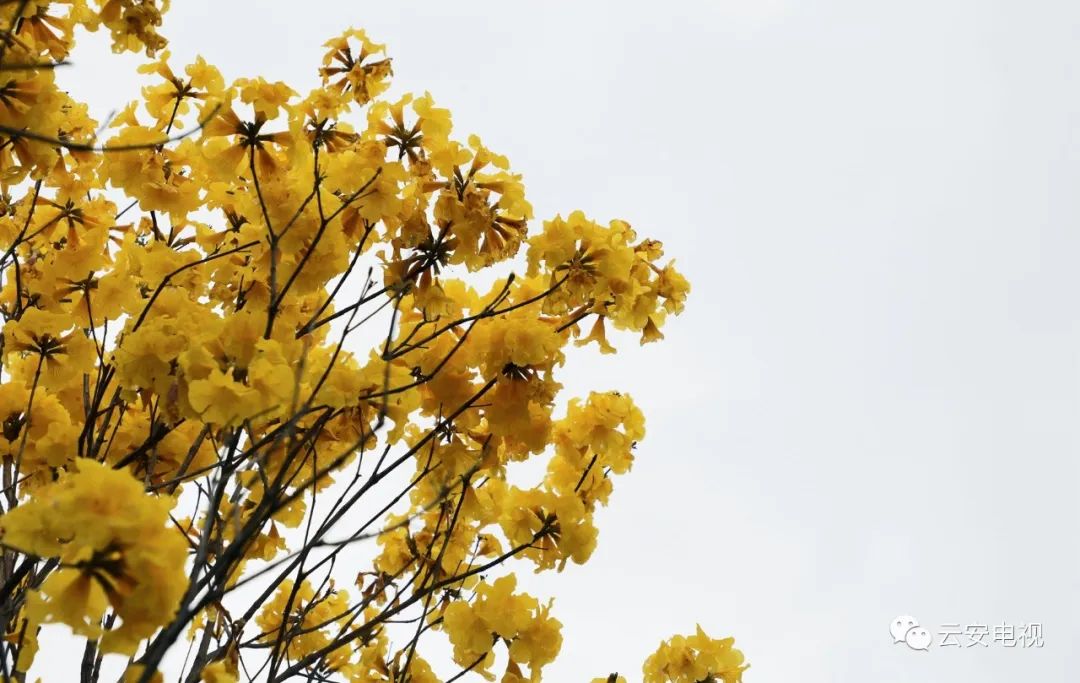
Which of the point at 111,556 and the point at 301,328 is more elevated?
the point at 301,328

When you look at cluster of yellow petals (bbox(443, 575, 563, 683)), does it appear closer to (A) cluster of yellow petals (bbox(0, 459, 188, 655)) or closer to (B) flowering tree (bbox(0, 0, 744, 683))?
(B) flowering tree (bbox(0, 0, 744, 683))

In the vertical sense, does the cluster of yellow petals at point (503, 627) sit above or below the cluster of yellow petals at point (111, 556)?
above

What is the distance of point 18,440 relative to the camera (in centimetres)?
353

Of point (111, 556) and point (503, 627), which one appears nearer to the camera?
point (111, 556)

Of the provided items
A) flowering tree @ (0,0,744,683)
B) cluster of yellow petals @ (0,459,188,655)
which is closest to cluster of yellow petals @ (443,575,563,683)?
flowering tree @ (0,0,744,683)

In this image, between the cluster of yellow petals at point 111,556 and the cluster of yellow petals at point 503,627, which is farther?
the cluster of yellow petals at point 503,627

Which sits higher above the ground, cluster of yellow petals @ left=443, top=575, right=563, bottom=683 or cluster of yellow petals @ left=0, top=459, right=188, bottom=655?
cluster of yellow petals @ left=443, top=575, right=563, bottom=683

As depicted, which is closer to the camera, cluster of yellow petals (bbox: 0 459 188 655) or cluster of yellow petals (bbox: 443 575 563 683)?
cluster of yellow petals (bbox: 0 459 188 655)

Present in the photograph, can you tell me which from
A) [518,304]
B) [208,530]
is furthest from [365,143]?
[208,530]

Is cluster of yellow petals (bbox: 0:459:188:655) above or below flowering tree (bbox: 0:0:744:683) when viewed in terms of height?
below

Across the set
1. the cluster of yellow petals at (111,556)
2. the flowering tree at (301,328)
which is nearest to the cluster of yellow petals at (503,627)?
the flowering tree at (301,328)

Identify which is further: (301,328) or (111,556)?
(301,328)

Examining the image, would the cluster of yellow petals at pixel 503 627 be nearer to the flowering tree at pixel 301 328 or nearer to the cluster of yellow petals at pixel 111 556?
the flowering tree at pixel 301 328

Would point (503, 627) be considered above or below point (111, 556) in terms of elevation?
above
